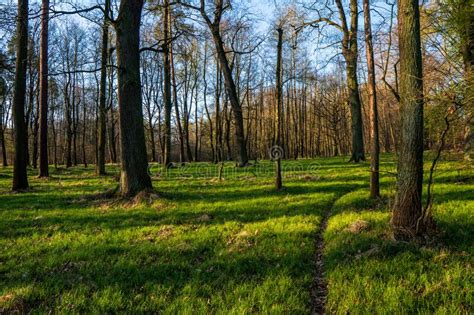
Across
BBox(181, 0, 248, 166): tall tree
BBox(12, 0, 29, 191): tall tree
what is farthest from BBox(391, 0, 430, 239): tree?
BBox(12, 0, 29, 191): tall tree

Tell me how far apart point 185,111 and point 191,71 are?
519 centimetres

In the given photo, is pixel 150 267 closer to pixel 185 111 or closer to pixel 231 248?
pixel 231 248

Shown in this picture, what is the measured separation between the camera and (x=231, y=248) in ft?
15.6

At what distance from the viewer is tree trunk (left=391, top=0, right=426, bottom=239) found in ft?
14.6

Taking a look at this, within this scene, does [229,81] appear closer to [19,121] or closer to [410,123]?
[19,121]

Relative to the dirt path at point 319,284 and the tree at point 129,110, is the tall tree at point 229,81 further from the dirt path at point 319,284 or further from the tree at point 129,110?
the dirt path at point 319,284

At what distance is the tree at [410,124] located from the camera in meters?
4.46

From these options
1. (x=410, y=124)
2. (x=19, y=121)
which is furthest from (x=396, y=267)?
(x=19, y=121)

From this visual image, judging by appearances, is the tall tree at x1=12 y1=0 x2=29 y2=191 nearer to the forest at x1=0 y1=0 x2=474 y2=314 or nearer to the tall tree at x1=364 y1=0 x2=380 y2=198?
the forest at x1=0 y1=0 x2=474 y2=314

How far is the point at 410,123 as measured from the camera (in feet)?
14.8

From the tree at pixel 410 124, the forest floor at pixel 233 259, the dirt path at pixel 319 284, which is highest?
the tree at pixel 410 124

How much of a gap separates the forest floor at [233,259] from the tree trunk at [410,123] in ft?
1.20

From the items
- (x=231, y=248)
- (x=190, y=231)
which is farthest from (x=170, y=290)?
(x=190, y=231)

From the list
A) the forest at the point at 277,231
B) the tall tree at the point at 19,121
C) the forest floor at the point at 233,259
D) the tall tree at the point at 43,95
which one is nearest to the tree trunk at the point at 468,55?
the forest at the point at 277,231
